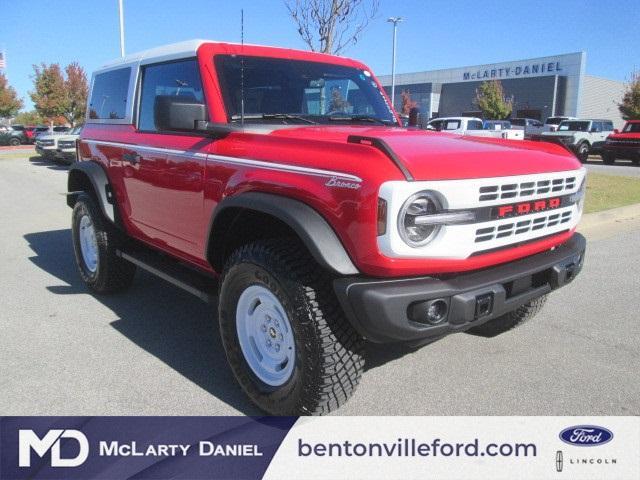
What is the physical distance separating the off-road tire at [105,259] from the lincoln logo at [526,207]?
325 cm

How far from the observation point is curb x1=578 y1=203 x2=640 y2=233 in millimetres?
7789

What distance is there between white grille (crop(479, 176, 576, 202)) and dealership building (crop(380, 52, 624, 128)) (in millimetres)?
40964

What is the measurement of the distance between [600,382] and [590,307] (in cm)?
151

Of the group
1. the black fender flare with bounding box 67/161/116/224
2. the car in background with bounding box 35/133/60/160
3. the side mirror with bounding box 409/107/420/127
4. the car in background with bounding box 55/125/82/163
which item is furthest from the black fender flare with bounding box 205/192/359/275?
the car in background with bounding box 35/133/60/160

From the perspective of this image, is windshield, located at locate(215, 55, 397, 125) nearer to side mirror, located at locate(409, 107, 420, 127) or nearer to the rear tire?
side mirror, located at locate(409, 107, 420, 127)

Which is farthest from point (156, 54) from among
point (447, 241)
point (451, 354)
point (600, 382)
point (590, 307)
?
point (590, 307)

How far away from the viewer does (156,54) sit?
3918 millimetres

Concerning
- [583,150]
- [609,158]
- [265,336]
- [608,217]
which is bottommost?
[608,217]

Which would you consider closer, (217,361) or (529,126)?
(217,361)

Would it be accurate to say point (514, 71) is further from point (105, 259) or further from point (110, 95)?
point (105, 259)

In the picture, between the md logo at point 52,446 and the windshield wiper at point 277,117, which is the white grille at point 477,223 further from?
the md logo at point 52,446

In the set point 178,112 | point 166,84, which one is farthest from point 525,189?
point 166,84

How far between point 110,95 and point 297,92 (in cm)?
200

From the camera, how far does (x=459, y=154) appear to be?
2.58 meters
